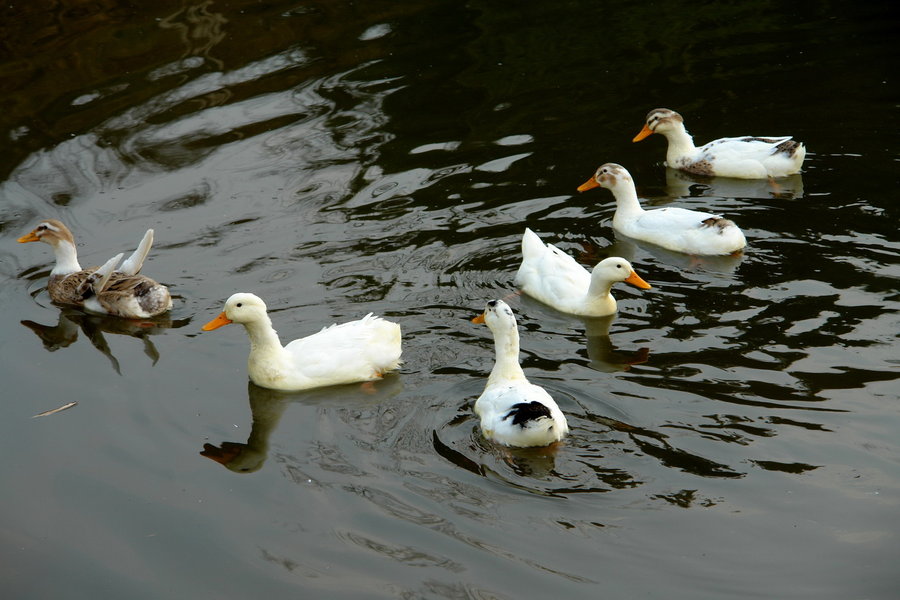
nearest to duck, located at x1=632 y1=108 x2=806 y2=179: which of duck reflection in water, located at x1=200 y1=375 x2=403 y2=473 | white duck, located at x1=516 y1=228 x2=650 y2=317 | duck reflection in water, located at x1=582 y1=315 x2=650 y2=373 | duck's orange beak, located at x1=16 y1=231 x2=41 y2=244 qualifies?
white duck, located at x1=516 y1=228 x2=650 y2=317

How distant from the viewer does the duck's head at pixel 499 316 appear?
7441mm

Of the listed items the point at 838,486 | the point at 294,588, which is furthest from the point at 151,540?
the point at 838,486

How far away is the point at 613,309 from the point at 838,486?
9.50 ft

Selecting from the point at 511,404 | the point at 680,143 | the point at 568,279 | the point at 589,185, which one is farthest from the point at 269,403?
the point at 680,143

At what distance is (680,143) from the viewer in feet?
38.2

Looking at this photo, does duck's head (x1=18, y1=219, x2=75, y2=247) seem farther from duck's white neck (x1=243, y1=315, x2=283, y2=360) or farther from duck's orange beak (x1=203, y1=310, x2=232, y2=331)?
duck's white neck (x1=243, y1=315, x2=283, y2=360)

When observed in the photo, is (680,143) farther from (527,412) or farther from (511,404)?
(527,412)

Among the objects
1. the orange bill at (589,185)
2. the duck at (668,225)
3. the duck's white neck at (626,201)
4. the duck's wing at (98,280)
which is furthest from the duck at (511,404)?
the duck's wing at (98,280)

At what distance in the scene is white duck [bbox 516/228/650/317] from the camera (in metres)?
8.66

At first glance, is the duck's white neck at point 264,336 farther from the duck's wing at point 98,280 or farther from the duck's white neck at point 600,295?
the duck's white neck at point 600,295

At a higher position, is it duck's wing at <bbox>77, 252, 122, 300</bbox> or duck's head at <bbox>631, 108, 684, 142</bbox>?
duck's wing at <bbox>77, 252, 122, 300</bbox>

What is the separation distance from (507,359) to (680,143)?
5268mm

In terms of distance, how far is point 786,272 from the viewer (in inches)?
358

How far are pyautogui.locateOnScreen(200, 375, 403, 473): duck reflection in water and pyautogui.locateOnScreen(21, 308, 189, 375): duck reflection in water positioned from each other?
4.61 ft
